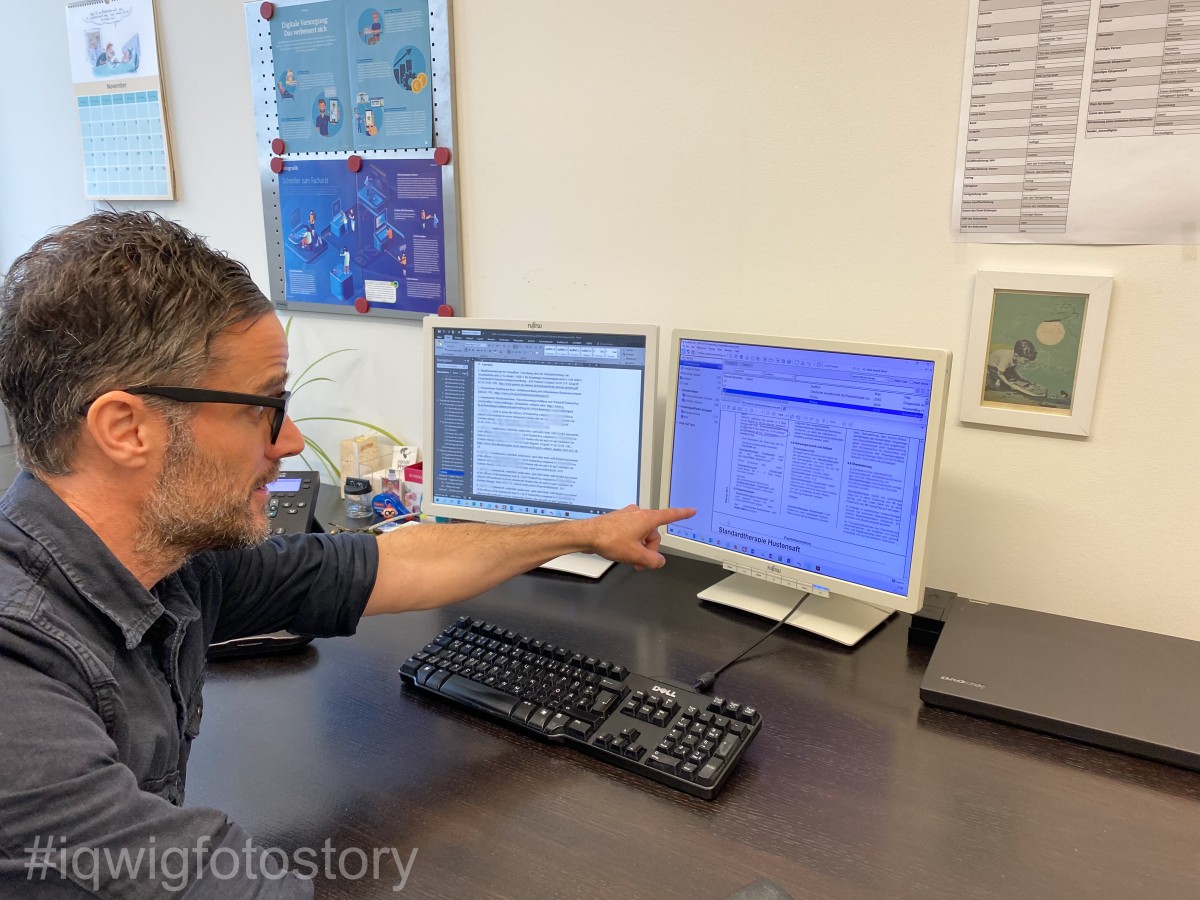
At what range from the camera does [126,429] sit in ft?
2.64

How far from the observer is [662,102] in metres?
1.41

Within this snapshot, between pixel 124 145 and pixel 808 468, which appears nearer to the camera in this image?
pixel 808 468

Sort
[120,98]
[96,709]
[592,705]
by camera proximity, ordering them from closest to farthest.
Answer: [96,709] → [592,705] → [120,98]

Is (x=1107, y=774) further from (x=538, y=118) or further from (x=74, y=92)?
(x=74, y=92)

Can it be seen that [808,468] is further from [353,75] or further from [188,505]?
[353,75]

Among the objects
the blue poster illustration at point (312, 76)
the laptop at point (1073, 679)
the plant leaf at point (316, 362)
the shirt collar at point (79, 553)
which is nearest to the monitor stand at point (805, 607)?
the laptop at point (1073, 679)

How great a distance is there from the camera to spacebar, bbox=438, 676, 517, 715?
102cm

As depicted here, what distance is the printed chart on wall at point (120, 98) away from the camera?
6.59ft

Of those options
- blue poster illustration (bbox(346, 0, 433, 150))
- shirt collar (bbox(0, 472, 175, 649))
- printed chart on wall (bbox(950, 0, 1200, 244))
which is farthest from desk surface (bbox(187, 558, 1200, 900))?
blue poster illustration (bbox(346, 0, 433, 150))

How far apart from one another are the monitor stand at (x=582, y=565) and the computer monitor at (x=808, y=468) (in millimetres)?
151

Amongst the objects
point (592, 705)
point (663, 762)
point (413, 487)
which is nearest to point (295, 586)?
point (592, 705)

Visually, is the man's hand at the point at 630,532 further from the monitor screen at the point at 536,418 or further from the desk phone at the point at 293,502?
the desk phone at the point at 293,502

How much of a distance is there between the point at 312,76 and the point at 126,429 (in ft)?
4.03

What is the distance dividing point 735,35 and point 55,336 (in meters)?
1.06
